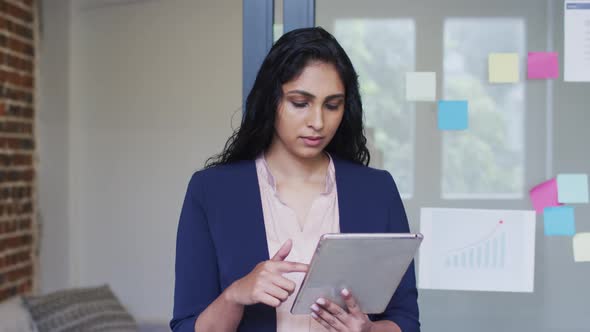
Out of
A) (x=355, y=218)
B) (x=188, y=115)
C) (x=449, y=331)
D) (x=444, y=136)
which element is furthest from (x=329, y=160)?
(x=188, y=115)

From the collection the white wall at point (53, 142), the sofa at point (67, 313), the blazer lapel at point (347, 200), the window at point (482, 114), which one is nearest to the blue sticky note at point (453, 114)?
the window at point (482, 114)

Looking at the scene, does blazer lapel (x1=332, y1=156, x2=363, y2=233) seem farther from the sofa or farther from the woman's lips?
the sofa

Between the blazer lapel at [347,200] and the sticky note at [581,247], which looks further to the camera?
the sticky note at [581,247]

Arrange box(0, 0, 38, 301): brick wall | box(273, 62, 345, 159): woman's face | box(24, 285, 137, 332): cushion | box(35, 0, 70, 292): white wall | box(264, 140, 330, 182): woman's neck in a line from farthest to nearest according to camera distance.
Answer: box(35, 0, 70, 292): white wall → box(0, 0, 38, 301): brick wall → box(24, 285, 137, 332): cushion → box(264, 140, 330, 182): woman's neck → box(273, 62, 345, 159): woman's face

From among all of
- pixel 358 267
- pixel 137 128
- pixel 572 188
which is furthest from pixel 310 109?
pixel 137 128

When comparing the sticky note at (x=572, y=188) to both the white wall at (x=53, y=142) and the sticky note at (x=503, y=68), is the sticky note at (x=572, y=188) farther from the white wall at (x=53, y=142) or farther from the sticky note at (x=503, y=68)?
the white wall at (x=53, y=142)

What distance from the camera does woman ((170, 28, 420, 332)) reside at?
112cm

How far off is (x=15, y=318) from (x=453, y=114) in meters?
1.60

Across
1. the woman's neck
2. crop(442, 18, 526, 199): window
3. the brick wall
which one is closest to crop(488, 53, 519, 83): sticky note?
crop(442, 18, 526, 199): window

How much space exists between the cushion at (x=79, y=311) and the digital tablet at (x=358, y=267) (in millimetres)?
1610

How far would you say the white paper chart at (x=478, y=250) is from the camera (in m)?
1.38

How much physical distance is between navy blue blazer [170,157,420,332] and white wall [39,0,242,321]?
1.91m

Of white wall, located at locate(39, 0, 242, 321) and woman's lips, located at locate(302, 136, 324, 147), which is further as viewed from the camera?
white wall, located at locate(39, 0, 242, 321)

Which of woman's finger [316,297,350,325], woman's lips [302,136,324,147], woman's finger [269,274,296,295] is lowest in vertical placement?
woman's finger [316,297,350,325]
